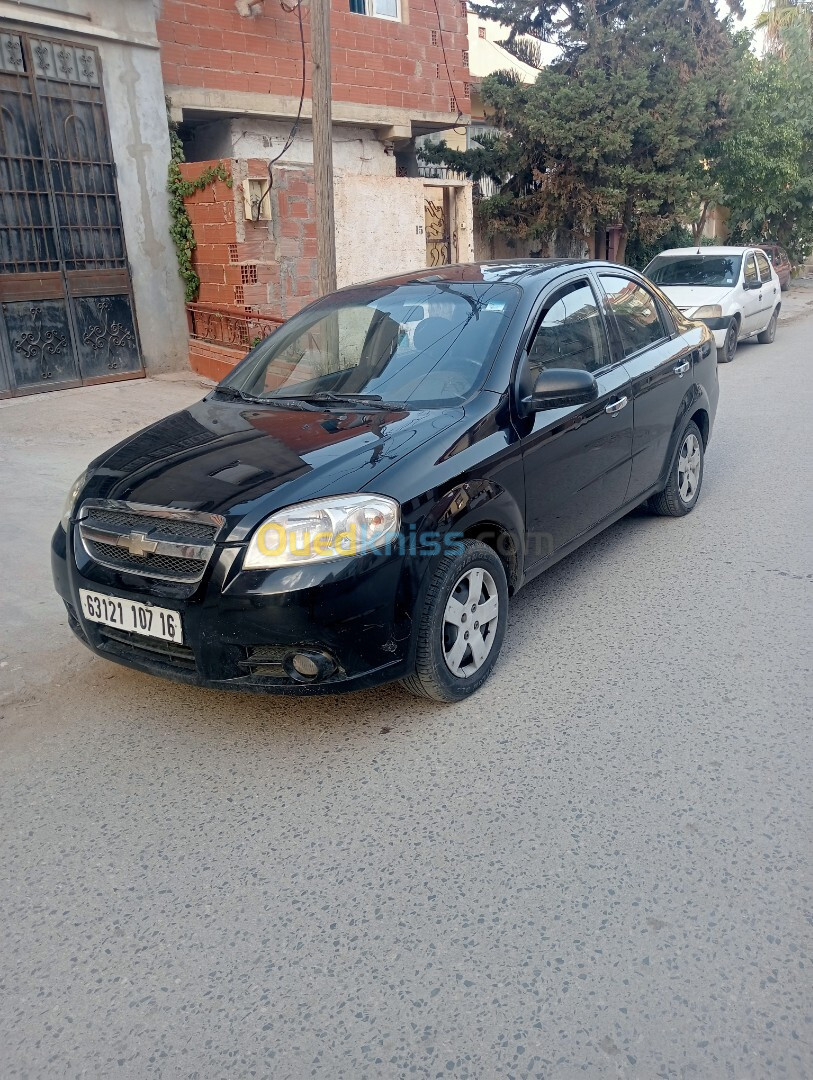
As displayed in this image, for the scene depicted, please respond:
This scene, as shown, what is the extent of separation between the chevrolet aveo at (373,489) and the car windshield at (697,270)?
30.2 ft

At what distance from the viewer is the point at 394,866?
2.79m

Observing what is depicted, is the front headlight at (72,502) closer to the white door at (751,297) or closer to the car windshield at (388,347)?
the car windshield at (388,347)

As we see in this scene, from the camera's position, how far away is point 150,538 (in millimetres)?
3332

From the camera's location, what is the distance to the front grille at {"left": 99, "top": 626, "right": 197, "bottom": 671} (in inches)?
132

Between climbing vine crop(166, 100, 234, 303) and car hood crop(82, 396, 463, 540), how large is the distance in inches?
295

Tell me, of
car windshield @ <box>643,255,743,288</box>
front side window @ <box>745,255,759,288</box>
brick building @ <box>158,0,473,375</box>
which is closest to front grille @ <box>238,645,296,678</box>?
brick building @ <box>158,0,473,375</box>

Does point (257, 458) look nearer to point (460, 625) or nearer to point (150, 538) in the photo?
point (150, 538)

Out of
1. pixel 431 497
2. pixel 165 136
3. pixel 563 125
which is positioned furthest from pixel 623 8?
pixel 431 497

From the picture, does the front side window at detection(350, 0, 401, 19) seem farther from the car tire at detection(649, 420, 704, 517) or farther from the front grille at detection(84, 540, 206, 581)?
the front grille at detection(84, 540, 206, 581)

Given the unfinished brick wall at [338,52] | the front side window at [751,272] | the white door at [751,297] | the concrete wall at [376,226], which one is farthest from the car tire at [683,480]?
the unfinished brick wall at [338,52]

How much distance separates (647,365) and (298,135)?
33.1ft

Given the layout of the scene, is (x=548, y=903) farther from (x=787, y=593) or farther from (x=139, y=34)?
(x=139, y=34)

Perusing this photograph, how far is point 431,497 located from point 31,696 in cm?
206

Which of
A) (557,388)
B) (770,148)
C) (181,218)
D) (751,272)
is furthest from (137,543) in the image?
(770,148)
